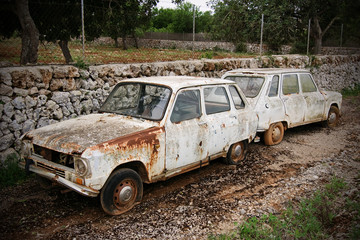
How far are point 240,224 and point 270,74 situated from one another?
449cm

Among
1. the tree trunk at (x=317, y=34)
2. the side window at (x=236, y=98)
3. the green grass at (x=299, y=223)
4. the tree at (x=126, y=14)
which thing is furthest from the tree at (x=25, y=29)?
the tree trunk at (x=317, y=34)

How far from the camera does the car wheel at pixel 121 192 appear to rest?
415 cm

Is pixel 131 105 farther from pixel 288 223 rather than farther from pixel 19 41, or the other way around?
pixel 19 41

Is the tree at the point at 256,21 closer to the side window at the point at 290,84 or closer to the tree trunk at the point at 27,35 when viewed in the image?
the side window at the point at 290,84

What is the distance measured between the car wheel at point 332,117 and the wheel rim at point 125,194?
23.3ft

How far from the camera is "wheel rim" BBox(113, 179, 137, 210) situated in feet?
14.1

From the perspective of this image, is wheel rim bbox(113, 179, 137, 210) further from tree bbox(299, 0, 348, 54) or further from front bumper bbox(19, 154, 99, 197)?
tree bbox(299, 0, 348, 54)

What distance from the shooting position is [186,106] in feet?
17.1

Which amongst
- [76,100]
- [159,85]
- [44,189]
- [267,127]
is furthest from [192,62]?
[44,189]

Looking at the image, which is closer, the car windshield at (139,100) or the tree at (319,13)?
the car windshield at (139,100)

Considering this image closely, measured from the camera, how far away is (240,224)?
166 inches

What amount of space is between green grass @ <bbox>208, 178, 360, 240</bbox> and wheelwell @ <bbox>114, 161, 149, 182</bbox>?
1.35 metres

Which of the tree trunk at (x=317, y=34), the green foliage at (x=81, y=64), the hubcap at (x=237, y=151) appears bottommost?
the hubcap at (x=237, y=151)

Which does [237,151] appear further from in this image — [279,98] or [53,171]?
[53,171]
